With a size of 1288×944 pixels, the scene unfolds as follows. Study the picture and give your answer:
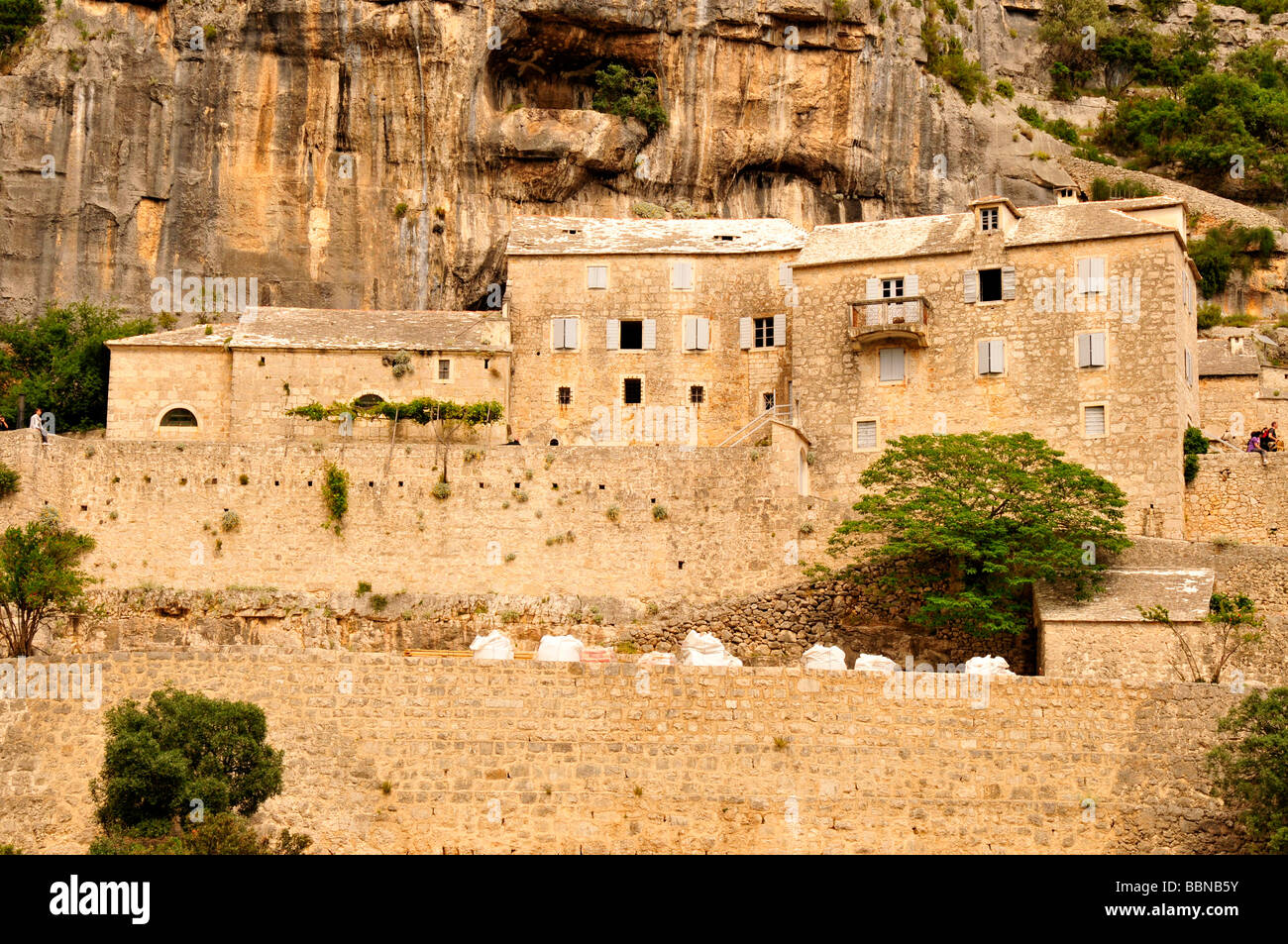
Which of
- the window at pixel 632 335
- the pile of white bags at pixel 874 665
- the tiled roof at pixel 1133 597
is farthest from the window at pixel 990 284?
the pile of white bags at pixel 874 665

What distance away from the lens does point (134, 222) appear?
2002 inches

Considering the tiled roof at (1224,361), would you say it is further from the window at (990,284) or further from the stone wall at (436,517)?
the stone wall at (436,517)

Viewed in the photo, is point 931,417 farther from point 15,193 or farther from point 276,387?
point 15,193

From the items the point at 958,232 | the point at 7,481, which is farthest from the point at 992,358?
the point at 7,481

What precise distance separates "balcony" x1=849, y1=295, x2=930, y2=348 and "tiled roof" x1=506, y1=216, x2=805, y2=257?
177 inches

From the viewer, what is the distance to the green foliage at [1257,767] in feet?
80.5

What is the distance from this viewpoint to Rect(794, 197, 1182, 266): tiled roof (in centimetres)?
4128

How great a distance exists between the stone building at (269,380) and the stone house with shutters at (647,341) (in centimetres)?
172

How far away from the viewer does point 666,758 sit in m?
26.8

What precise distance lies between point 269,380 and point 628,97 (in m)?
17.4

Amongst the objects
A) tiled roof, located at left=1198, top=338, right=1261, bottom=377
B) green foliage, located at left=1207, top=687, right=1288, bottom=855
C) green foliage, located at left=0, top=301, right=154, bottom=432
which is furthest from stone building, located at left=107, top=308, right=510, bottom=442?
green foliage, located at left=1207, top=687, right=1288, bottom=855

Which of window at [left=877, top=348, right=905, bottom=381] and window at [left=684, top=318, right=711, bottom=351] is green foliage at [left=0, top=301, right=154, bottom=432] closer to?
window at [left=684, top=318, right=711, bottom=351]
